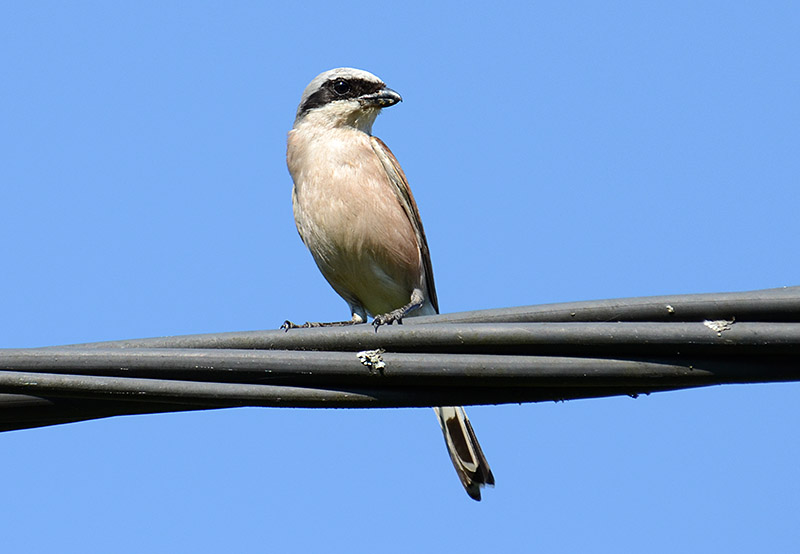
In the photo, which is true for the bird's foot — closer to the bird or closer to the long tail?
the bird

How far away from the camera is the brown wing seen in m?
6.90

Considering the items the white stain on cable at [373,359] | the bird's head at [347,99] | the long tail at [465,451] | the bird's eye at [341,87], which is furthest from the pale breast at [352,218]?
the white stain on cable at [373,359]

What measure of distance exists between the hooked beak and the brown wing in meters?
0.27

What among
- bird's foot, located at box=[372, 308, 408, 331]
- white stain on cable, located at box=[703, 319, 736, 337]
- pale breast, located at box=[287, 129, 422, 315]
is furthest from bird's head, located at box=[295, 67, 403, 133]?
white stain on cable, located at box=[703, 319, 736, 337]

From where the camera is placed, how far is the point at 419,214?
7043 millimetres

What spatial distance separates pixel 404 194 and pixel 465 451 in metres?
1.85

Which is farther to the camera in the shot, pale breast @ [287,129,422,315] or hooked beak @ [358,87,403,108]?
hooked beak @ [358,87,403,108]

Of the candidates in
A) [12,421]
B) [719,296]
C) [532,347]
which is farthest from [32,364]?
[719,296]

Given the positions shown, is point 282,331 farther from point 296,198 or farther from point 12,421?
point 296,198

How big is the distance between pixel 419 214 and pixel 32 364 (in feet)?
14.7

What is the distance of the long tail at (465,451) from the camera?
20.6 feet

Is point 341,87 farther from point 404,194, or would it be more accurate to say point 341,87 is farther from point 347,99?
point 404,194

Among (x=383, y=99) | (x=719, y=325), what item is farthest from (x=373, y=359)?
(x=383, y=99)

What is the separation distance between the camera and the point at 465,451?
648 cm
